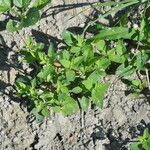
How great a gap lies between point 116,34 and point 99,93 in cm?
36

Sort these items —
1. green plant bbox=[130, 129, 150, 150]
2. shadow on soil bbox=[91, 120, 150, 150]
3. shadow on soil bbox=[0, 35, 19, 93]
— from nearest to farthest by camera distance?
green plant bbox=[130, 129, 150, 150]
shadow on soil bbox=[91, 120, 150, 150]
shadow on soil bbox=[0, 35, 19, 93]

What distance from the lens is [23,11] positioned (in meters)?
2.67

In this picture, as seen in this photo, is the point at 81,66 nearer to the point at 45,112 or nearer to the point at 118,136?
the point at 45,112

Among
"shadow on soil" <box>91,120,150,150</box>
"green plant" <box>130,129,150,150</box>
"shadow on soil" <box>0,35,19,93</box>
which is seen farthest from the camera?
"shadow on soil" <box>0,35,19,93</box>

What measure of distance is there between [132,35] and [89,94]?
423 mm

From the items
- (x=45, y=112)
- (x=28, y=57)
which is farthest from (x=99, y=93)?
(x=28, y=57)

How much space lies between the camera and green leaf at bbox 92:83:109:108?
249 centimetres

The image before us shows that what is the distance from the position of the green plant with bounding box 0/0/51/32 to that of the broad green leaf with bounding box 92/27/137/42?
357mm

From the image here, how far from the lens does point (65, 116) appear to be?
2600mm

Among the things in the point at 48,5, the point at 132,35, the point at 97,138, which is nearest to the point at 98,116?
the point at 97,138

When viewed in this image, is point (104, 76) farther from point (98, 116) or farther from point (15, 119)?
point (15, 119)

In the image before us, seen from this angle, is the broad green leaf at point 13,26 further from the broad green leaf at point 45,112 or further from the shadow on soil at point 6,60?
the broad green leaf at point 45,112

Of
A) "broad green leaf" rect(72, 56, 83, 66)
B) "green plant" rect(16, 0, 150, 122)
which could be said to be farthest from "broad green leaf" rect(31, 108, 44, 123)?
"broad green leaf" rect(72, 56, 83, 66)

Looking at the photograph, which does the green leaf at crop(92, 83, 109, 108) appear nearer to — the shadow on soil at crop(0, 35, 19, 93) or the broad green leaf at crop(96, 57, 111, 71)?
the broad green leaf at crop(96, 57, 111, 71)
